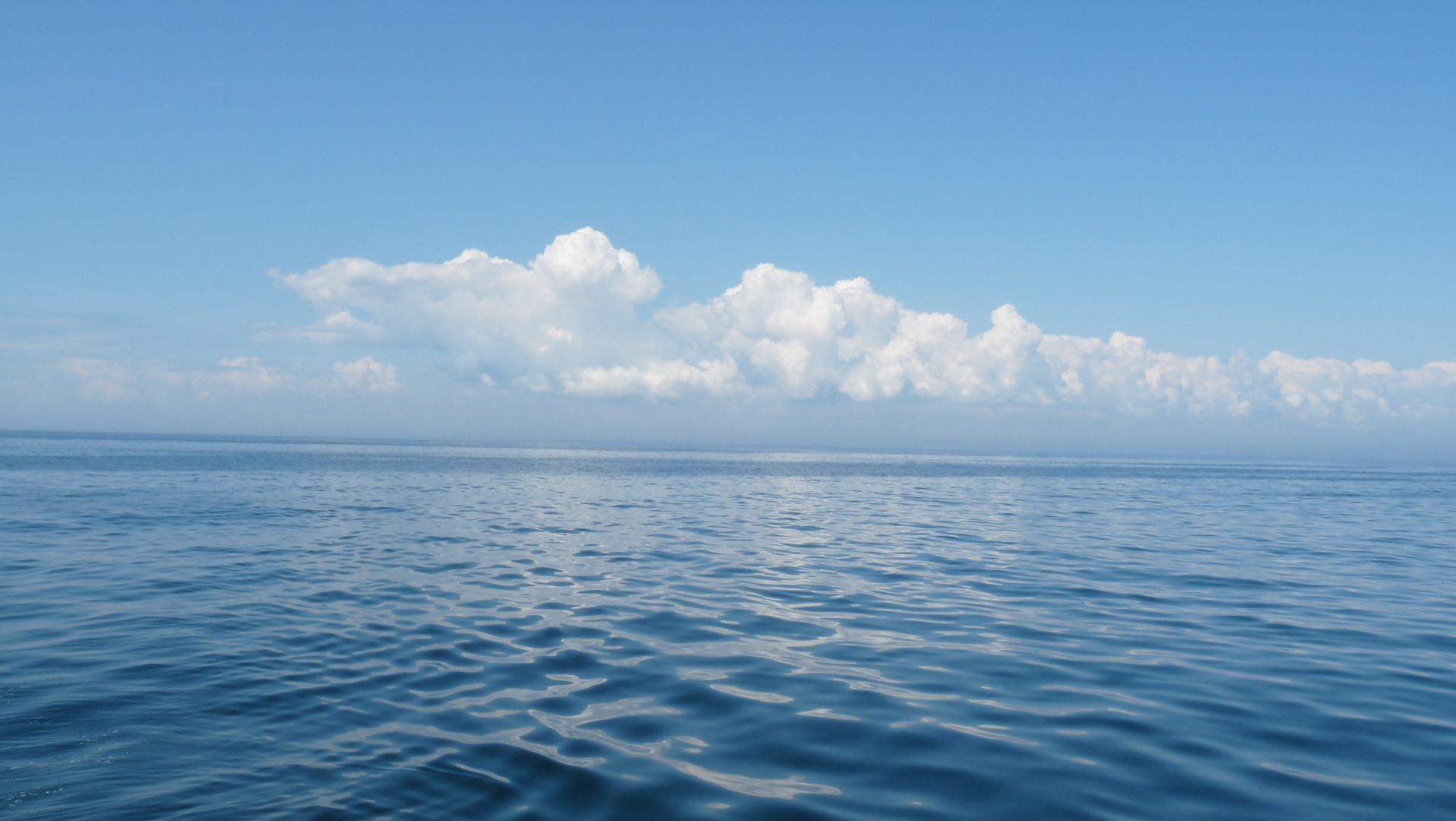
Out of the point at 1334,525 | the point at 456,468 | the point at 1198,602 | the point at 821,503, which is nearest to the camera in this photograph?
the point at 1198,602

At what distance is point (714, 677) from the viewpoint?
10.7 meters

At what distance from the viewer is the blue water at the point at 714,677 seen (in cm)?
711

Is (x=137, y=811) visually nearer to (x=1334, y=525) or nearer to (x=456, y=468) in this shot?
(x=1334, y=525)

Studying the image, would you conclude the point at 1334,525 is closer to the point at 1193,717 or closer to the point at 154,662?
the point at 1193,717

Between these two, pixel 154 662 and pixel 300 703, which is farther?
pixel 154 662

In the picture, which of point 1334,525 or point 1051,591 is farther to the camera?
point 1334,525

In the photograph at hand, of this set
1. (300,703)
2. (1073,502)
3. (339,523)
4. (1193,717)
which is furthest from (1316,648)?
(1073,502)

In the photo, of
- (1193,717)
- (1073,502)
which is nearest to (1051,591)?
(1193,717)

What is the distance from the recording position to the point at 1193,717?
30.4 feet

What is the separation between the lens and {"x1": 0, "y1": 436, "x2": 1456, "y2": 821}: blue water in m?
7.11

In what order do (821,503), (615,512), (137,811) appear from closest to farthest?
(137,811), (615,512), (821,503)

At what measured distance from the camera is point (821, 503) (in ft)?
143

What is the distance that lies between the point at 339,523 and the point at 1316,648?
29.0 meters

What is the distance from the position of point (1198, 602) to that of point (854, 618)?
25.4 ft
